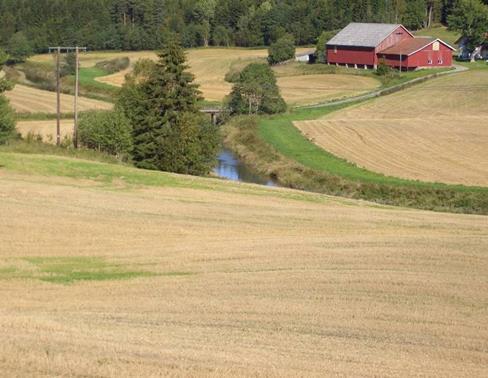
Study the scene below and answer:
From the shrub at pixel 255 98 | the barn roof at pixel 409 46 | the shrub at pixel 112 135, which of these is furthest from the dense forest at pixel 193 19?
the shrub at pixel 112 135

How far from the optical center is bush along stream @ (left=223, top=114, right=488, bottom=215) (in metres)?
42.8

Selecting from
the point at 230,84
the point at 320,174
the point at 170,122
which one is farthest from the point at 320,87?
the point at 320,174

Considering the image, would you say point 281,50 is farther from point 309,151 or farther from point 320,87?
point 309,151

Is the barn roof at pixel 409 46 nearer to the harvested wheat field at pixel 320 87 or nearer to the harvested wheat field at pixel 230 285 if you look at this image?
the harvested wheat field at pixel 320 87

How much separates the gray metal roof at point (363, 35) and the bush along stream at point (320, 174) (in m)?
33.6

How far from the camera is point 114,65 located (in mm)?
115250

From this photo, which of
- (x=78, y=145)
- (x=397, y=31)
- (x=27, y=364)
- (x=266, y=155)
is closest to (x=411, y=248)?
(x=27, y=364)

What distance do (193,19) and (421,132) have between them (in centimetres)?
8358

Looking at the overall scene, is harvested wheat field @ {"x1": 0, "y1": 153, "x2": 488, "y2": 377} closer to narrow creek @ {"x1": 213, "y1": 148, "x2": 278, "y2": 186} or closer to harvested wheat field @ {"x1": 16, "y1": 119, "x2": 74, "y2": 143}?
narrow creek @ {"x1": 213, "y1": 148, "x2": 278, "y2": 186}

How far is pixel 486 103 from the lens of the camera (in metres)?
74.2

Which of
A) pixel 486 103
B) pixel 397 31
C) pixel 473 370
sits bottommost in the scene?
pixel 473 370

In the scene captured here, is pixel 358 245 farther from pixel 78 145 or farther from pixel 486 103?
pixel 486 103

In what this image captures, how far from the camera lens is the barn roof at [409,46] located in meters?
98.1

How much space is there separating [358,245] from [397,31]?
80.7 metres
